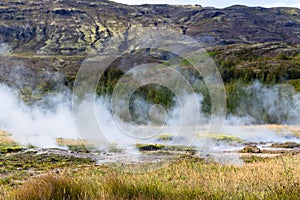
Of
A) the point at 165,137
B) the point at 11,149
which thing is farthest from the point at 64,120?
the point at 11,149

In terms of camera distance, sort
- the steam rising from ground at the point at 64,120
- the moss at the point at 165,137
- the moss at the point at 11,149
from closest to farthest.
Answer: the moss at the point at 11,149, the steam rising from ground at the point at 64,120, the moss at the point at 165,137

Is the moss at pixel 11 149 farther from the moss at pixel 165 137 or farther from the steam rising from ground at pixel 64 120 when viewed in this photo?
the moss at pixel 165 137

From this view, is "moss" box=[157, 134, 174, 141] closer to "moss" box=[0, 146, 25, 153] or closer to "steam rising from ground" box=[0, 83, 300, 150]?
"steam rising from ground" box=[0, 83, 300, 150]

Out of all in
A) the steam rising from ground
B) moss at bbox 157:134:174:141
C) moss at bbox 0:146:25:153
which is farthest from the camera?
moss at bbox 157:134:174:141

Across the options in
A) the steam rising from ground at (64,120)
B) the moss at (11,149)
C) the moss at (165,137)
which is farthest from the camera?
the moss at (165,137)

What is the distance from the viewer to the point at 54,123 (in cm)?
4369

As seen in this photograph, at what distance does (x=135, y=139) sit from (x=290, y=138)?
18264 millimetres

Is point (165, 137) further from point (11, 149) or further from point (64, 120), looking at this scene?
point (11, 149)

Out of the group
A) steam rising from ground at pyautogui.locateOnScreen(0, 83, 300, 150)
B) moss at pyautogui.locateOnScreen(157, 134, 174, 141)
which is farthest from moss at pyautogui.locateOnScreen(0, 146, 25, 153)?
moss at pyautogui.locateOnScreen(157, 134, 174, 141)

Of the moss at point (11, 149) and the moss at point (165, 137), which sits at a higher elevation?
the moss at point (11, 149)

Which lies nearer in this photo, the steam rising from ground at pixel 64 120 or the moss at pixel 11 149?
the moss at pixel 11 149

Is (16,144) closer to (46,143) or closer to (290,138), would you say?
(46,143)

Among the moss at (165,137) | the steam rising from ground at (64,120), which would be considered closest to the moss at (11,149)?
the steam rising from ground at (64,120)

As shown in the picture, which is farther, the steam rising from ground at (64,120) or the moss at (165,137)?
the moss at (165,137)
